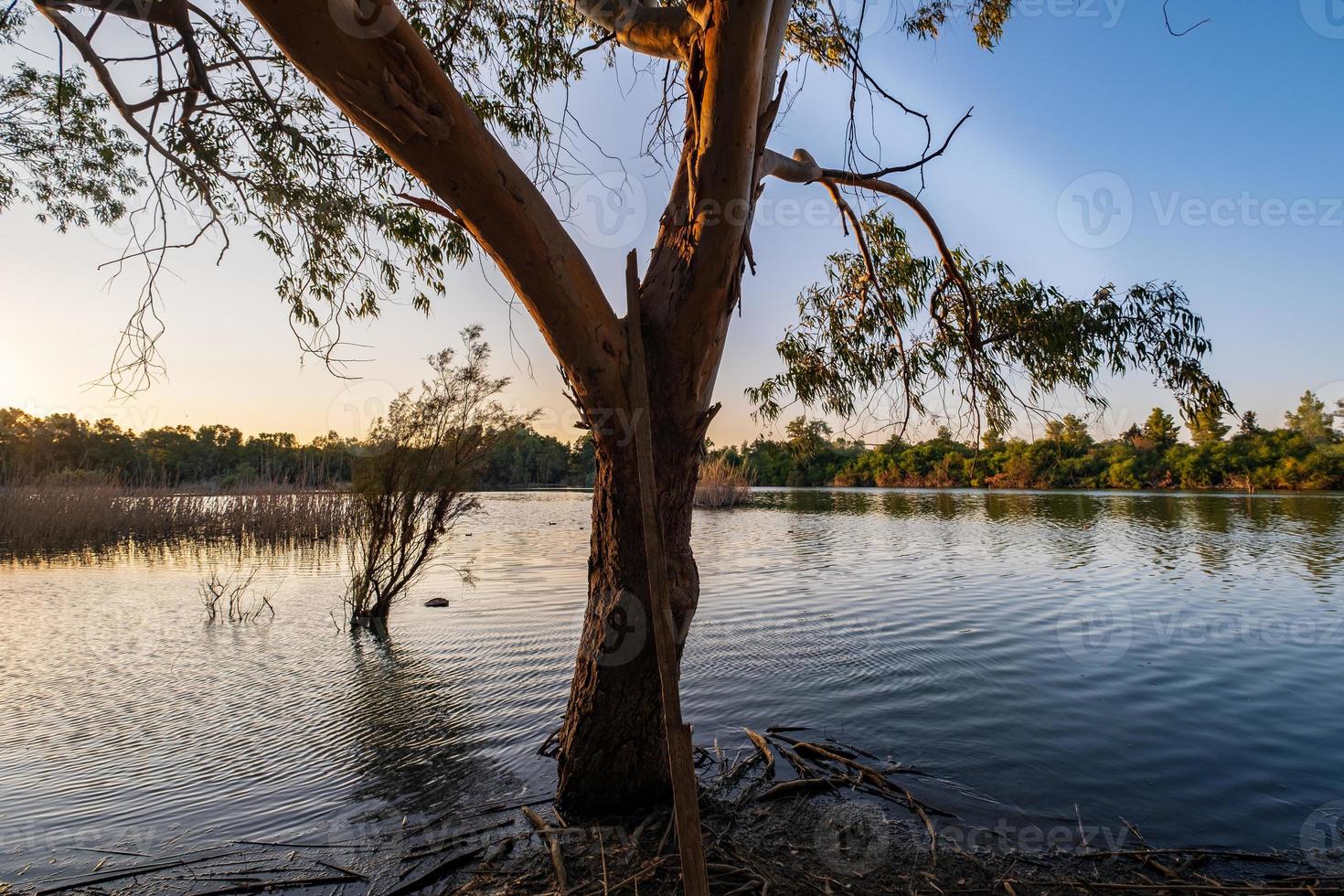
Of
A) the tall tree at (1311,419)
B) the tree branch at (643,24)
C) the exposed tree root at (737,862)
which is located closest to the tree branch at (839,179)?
the tree branch at (643,24)

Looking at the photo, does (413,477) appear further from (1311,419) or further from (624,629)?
(1311,419)

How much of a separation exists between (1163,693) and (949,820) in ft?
10.1

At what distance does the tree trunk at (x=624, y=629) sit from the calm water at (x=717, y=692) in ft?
2.21

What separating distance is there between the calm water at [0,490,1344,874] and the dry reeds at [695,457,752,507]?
16.5 metres

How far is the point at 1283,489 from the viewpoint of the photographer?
33281 mm

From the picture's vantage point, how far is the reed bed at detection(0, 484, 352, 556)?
41.7 feet

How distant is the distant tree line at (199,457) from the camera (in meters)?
14.1

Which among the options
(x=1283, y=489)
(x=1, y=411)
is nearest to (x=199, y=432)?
(x=1, y=411)

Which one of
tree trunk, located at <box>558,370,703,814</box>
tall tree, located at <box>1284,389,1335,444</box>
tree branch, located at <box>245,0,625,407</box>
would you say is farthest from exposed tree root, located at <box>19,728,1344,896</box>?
tall tree, located at <box>1284,389,1335,444</box>

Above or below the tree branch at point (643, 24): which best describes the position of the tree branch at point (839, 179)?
below

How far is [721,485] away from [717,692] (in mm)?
22578

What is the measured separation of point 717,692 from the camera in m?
4.63

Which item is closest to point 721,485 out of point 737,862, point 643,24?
point 643,24

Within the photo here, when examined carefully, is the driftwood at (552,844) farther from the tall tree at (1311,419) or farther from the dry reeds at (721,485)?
the tall tree at (1311,419)
